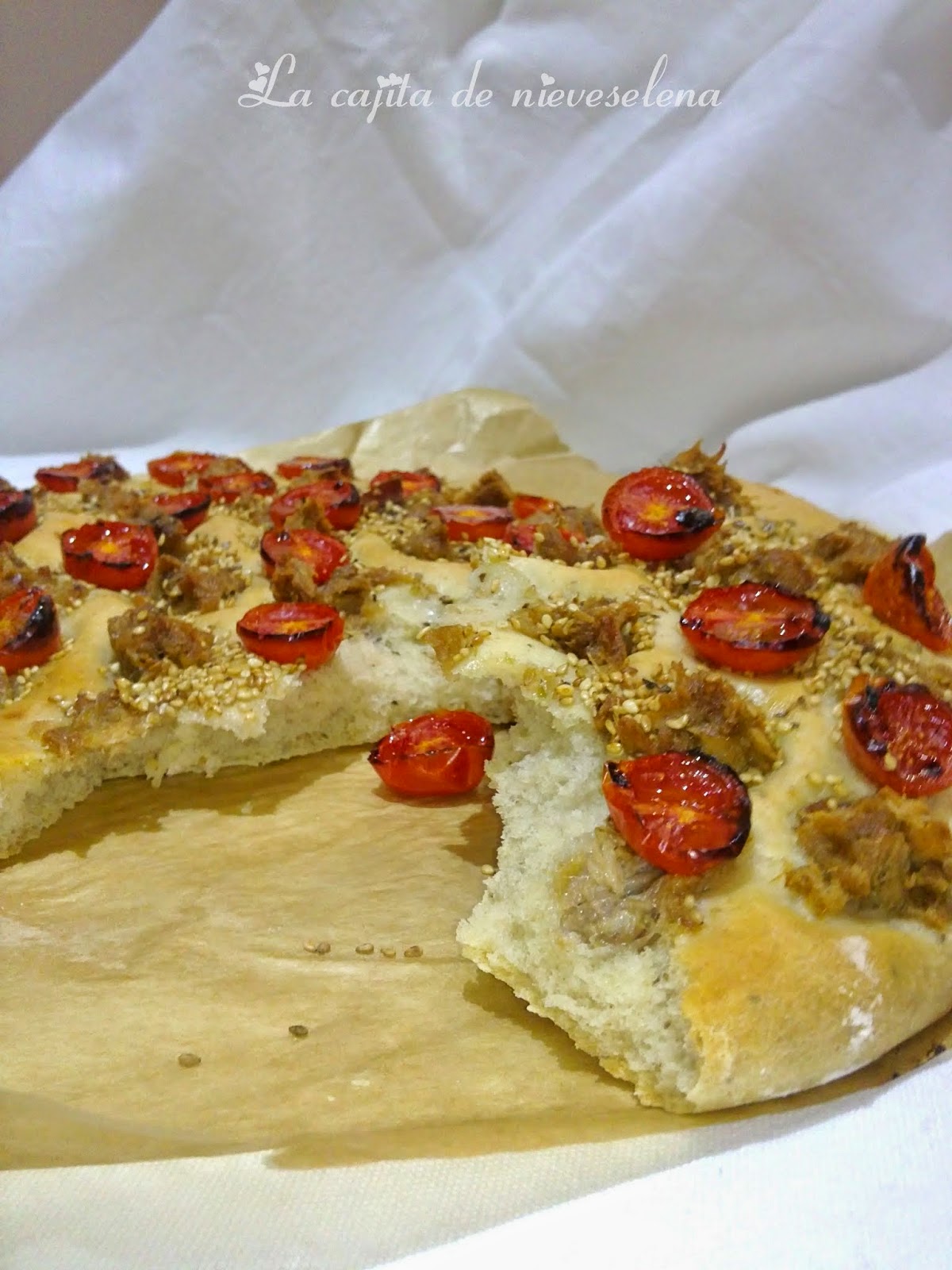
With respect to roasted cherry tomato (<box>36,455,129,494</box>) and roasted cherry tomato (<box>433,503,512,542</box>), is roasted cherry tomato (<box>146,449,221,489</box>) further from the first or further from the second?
Answer: roasted cherry tomato (<box>433,503,512,542</box>)

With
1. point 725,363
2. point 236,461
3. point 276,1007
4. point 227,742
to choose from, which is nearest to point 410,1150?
point 276,1007

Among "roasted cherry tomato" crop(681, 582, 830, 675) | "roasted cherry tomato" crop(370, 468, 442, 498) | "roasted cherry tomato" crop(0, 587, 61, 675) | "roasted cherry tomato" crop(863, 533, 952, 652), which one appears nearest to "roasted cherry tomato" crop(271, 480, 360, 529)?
"roasted cherry tomato" crop(370, 468, 442, 498)

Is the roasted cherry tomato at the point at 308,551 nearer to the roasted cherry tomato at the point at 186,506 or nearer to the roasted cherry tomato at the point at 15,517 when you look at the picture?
the roasted cherry tomato at the point at 186,506

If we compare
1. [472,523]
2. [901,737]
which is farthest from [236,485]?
[901,737]

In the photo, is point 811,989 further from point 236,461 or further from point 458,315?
point 458,315

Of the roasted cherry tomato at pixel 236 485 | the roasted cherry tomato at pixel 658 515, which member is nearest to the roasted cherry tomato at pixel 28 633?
the roasted cherry tomato at pixel 236 485

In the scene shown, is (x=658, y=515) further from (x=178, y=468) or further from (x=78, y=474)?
(x=78, y=474)
